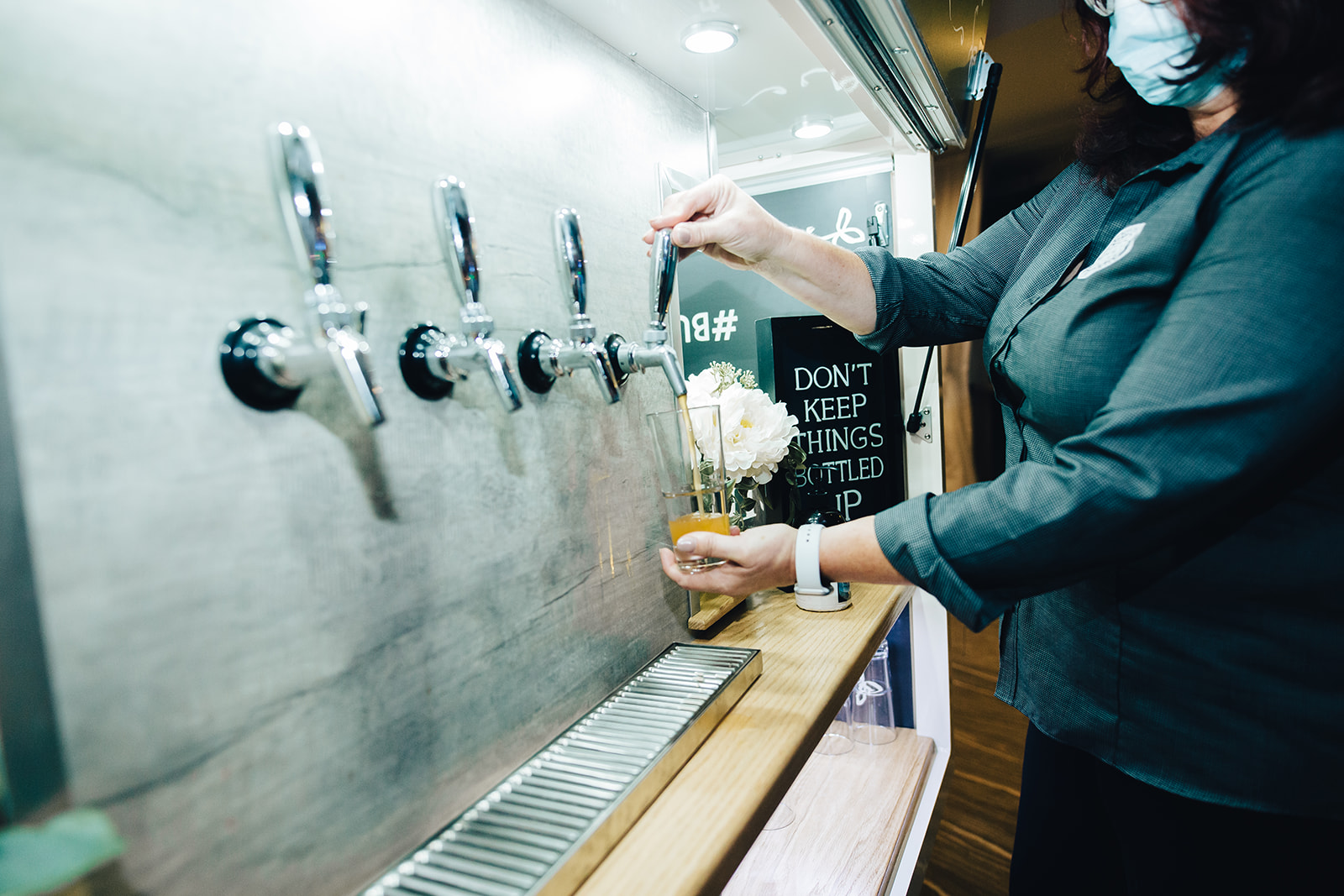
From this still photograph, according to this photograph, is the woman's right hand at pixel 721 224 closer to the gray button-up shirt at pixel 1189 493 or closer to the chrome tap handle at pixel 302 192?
the gray button-up shirt at pixel 1189 493

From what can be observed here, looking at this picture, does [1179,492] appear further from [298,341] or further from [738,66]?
[738,66]

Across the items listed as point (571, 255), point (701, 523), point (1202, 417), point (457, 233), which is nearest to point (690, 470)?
point (701, 523)

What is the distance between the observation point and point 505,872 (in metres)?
0.56

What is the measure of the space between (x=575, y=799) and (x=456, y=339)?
47 cm

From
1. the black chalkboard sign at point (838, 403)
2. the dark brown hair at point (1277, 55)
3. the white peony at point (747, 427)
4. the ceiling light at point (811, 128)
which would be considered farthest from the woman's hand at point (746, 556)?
the ceiling light at point (811, 128)

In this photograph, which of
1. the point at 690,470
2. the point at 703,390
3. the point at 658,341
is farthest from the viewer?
the point at 703,390

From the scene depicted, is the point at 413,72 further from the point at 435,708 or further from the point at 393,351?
the point at 435,708

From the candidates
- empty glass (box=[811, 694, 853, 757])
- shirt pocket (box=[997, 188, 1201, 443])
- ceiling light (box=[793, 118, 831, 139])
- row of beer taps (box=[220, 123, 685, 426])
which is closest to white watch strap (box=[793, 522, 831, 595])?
row of beer taps (box=[220, 123, 685, 426])

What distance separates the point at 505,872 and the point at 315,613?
0.26 m

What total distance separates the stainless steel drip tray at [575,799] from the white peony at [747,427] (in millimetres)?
402

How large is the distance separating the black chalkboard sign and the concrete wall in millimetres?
848

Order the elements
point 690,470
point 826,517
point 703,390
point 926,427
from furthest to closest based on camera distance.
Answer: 1. point 926,427
2. point 826,517
3. point 703,390
4. point 690,470

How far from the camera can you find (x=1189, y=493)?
0.62 metres

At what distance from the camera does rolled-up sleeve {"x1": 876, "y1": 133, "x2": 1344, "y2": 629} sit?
59cm
